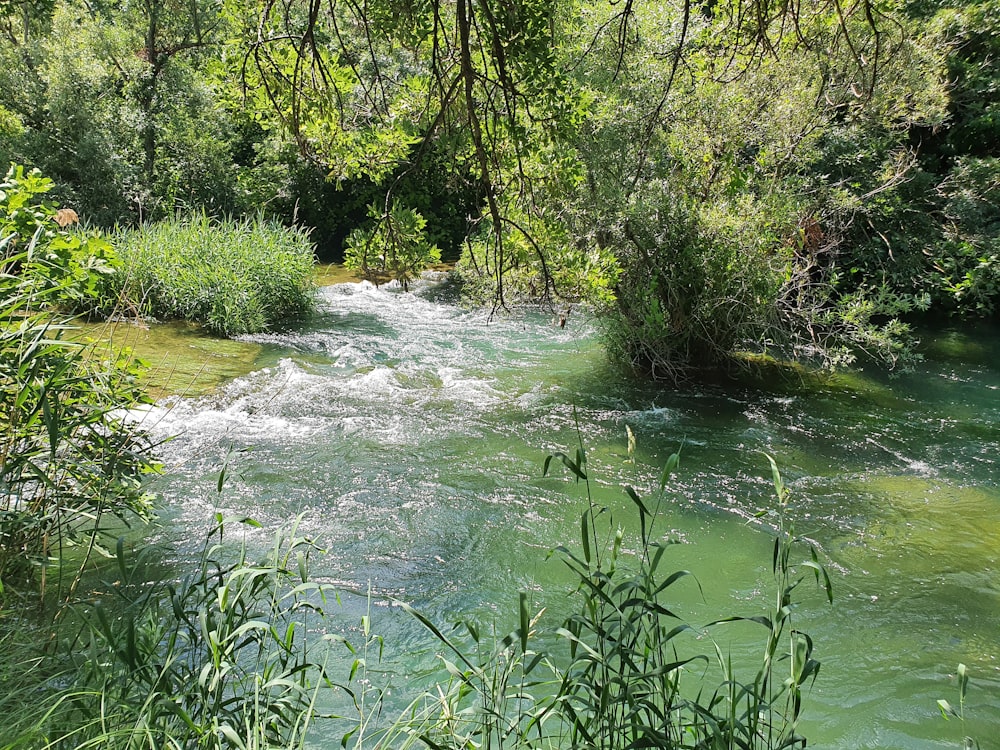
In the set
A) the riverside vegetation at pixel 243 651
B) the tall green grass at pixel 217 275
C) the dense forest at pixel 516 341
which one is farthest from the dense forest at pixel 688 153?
the tall green grass at pixel 217 275

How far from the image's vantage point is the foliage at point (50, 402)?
2.81 meters

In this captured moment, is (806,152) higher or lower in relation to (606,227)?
higher

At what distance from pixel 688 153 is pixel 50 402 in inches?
261

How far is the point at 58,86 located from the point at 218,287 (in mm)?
7439

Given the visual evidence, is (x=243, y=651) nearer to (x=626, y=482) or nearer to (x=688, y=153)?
(x=626, y=482)

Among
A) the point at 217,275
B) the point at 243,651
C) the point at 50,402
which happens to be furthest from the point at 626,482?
the point at 217,275

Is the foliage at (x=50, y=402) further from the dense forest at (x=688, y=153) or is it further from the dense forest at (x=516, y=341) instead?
the dense forest at (x=688, y=153)

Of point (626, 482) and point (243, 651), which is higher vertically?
point (626, 482)

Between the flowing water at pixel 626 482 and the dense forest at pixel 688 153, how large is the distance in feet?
3.27

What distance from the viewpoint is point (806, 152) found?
843cm

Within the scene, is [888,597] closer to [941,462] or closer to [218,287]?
[941,462]

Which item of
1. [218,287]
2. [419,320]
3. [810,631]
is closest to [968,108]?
[419,320]

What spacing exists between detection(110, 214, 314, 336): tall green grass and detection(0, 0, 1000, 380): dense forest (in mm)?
1974

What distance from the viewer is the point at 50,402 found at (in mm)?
2850
